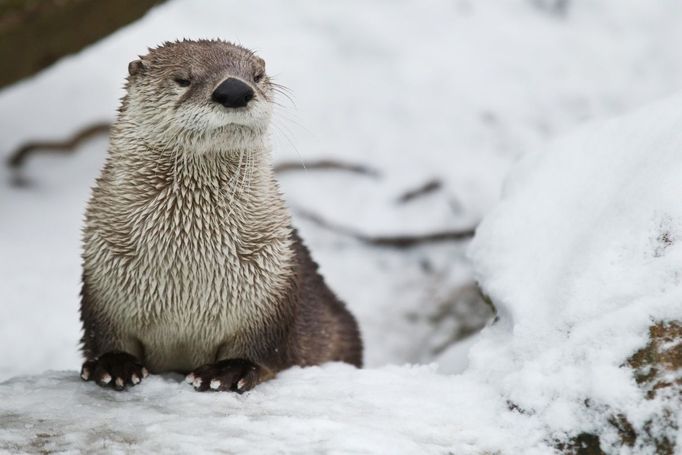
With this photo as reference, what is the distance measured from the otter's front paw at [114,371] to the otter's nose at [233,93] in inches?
33.7

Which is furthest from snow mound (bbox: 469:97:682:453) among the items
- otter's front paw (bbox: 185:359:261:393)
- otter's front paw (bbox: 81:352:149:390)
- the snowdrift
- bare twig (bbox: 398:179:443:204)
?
bare twig (bbox: 398:179:443:204)

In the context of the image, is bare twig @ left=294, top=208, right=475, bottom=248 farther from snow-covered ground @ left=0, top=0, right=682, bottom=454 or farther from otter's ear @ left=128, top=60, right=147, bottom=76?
otter's ear @ left=128, top=60, right=147, bottom=76

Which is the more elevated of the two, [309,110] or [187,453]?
[309,110]

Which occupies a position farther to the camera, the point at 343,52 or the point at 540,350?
Answer: the point at 343,52

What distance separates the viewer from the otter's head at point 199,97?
9.12 ft

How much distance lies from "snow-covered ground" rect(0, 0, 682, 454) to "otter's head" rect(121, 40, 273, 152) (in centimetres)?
77

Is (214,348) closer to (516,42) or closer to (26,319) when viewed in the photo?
→ (26,319)

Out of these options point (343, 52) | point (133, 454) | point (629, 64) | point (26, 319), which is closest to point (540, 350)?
point (133, 454)

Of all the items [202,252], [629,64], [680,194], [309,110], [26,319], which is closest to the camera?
[680,194]

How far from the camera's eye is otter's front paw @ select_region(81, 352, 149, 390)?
2.88m

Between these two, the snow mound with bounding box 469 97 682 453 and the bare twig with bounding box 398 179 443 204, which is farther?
the bare twig with bounding box 398 179 443 204

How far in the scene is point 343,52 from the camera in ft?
20.2

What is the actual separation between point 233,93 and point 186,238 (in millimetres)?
507

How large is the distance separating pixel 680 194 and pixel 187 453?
1.38 metres
